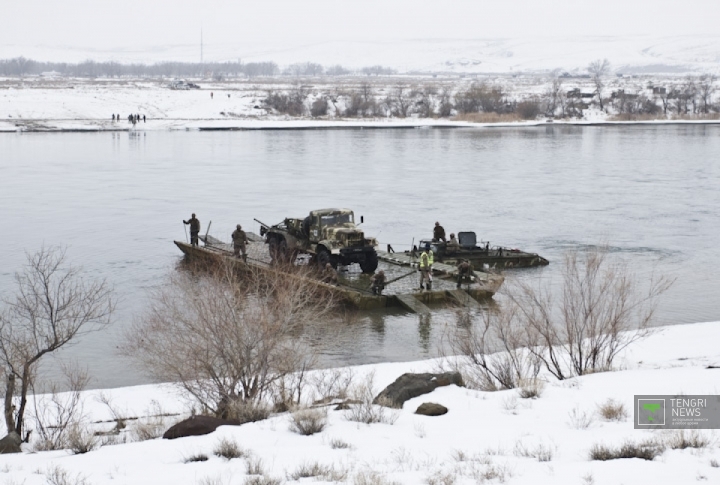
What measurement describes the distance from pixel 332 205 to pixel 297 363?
2644cm

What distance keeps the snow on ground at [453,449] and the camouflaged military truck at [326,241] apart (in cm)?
1198

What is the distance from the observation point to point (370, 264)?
27.0 metres

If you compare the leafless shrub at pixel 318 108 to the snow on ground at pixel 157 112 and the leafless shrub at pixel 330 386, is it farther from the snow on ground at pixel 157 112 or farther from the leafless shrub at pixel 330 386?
the leafless shrub at pixel 330 386

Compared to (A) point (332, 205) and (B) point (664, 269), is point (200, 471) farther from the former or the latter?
(A) point (332, 205)

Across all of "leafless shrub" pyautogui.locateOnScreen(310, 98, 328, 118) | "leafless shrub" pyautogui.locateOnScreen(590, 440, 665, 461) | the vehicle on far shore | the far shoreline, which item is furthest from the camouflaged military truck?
"leafless shrub" pyautogui.locateOnScreen(310, 98, 328, 118)

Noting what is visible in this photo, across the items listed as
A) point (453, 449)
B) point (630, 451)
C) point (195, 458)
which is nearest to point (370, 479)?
point (453, 449)

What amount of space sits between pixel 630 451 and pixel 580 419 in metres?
1.61

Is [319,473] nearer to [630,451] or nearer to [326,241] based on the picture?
[630,451]

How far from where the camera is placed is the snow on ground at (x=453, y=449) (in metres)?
9.97

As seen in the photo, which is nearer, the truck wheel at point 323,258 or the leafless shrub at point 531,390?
the leafless shrub at point 531,390

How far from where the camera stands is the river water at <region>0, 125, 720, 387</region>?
25688mm

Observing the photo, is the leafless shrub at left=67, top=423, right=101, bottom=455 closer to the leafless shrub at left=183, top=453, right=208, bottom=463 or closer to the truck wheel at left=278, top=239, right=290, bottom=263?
the leafless shrub at left=183, top=453, right=208, bottom=463

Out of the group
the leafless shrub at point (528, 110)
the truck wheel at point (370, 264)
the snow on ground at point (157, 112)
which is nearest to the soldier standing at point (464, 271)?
the truck wheel at point (370, 264)

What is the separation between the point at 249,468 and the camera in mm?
10406
